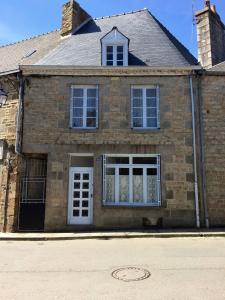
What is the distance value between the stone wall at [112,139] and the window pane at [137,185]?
511 mm

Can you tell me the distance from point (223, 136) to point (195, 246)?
16.1 feet

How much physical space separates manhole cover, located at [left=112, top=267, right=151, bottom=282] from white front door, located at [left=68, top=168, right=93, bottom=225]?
223 inches

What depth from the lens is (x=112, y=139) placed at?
11.8 m

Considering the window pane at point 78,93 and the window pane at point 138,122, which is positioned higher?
the window pane at point 78,93

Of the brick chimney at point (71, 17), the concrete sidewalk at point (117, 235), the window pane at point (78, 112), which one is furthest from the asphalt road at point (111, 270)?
the brick chimney at point (71, 17)

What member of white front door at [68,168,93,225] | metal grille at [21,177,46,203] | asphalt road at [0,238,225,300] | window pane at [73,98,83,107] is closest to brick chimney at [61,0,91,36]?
window pane at [73,98,83,107]

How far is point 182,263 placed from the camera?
6.38 metres

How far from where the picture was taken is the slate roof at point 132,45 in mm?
12555

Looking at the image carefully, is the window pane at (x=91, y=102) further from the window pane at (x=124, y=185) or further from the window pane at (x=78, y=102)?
the window pane at (x=124, y=185)

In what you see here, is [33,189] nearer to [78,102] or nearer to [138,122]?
[78,102]

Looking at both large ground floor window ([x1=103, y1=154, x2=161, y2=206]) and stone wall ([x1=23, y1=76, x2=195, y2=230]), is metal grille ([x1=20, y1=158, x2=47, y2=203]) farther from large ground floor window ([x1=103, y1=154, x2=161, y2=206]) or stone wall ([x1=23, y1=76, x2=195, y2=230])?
large ground floor window ([x1=103, y1=154, x2=161, y2=206])

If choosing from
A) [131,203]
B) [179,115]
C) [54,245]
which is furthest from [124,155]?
[54,245]

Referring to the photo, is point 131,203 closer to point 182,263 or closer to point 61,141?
point 61,141

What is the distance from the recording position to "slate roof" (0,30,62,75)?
→ 1479 centimetres
